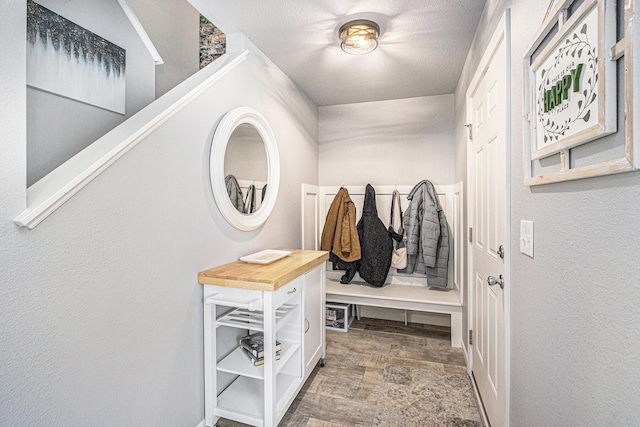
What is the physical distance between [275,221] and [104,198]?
1464 mm

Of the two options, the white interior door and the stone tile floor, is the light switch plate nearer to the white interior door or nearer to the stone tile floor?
the white interior door

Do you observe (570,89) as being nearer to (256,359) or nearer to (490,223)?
(490,223)

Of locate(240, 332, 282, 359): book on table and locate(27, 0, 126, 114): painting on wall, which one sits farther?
locate(240, 332, 282, 359): book on table

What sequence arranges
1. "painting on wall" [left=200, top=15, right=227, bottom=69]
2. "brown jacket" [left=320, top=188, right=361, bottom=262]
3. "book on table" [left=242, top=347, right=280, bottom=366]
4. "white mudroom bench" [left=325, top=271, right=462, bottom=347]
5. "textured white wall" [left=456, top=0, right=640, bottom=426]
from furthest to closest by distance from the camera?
"brown jacket" [left=320, top=188, right=361, bottom=262] → "painting on wall" [left=200, top=15, right=227, bottom=69] → "white mudroom bench" [left=325, top=271, right=462, bottom=347] → "book on table" [left=242, top=347, right=280, bottom=366] → "textured white wall" [left=456, top=0, right=640, bottom=426]

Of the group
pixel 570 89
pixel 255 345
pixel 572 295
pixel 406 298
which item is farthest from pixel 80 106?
pixel 406 298

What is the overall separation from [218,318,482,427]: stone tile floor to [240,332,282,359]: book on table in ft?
1.30

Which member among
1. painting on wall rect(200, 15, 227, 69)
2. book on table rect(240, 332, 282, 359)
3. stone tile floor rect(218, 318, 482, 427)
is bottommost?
stone tile floor rect(218, 318, 482, 427)

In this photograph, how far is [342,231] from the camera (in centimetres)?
322

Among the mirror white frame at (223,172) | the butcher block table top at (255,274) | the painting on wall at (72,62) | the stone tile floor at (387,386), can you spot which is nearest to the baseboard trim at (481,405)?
the stone tile floor at (387,386)

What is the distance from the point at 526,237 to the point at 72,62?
2095 millimetres

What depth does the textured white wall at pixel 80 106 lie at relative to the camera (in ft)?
4.37

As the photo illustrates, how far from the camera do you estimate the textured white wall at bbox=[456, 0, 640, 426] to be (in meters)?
0.61

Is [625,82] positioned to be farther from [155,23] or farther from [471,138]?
[155,23]

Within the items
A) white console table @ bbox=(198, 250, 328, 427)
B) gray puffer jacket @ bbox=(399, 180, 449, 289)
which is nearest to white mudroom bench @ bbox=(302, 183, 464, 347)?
gray puffer jacket @ bbox=(399, 180, 449, 289)
